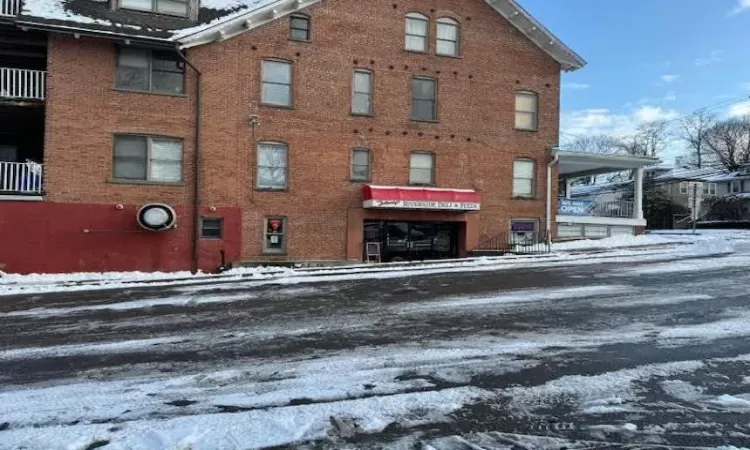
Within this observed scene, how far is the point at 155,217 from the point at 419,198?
927cm

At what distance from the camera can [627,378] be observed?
20.4ft

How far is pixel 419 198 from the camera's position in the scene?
2253 centimetres

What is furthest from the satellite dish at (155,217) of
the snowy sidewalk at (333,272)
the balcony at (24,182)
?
the balcony at (24,182)

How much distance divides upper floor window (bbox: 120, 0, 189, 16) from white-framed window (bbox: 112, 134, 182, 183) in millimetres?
4655

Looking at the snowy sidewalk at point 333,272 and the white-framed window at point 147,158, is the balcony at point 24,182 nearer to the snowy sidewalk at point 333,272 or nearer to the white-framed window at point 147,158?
the white-framed window at point 147,158

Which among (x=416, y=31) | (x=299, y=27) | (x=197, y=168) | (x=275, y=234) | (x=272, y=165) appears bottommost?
(x=275, y=234)

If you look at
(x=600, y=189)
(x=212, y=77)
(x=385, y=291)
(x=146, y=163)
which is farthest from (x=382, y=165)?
(x=600, y=189)

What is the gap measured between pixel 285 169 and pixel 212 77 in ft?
13.1

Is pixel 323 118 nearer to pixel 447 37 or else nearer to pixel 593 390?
pixel 447 37

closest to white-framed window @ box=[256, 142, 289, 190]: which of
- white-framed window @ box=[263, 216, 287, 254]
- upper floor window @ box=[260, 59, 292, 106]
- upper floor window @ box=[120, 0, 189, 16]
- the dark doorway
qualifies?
white-framed window @ box=[263, 216, 287, 254]

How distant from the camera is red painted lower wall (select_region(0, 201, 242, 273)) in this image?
61.4 ft

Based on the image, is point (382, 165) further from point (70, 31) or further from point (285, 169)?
point (70, 31)

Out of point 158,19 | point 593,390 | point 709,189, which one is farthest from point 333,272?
point 709,189

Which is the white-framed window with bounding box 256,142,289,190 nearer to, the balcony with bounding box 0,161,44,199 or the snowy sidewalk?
the snowy sidewalk
